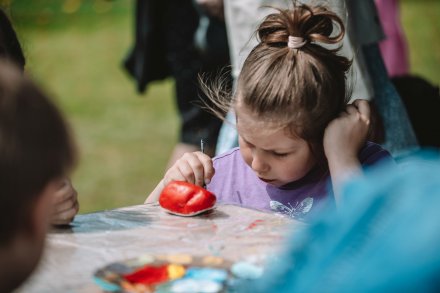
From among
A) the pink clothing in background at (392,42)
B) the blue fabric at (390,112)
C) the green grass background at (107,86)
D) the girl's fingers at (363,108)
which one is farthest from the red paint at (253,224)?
the pink clothing in background at (392,42)

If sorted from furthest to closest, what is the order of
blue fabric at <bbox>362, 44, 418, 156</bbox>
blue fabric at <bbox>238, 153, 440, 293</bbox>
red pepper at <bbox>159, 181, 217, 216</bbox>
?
blue fabric at <bbox>362, 44, 418, 156</bbox> → red pepper at <bbox>159, 181, 217, 216</bbox> → blue fabric at <bbox>238, 153, 440, 293</bbox>

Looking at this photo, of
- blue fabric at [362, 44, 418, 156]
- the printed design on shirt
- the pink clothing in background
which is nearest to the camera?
the printed design on shirt

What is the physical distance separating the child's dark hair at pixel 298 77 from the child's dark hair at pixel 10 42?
26.5 inches

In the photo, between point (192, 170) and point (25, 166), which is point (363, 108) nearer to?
point (192, 170)

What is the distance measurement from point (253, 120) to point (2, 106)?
1.12m

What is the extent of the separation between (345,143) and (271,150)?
224 millimetres

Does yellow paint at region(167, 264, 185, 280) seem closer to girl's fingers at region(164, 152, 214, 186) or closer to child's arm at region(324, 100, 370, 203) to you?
girl's fingers at region(164, 152, 214, 186)

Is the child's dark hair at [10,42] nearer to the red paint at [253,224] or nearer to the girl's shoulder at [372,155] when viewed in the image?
the red paint at [253,224]

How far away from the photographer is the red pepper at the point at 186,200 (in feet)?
6.48

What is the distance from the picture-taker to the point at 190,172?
7.42 ft

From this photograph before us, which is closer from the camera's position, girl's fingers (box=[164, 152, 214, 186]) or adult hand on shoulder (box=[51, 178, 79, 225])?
adult hand on shoulder (box=[51, 178, 79, 225])

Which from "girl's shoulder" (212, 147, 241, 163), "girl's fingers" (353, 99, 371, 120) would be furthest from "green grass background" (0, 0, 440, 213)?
"girl's fingers" (353, 99, 371, 120)

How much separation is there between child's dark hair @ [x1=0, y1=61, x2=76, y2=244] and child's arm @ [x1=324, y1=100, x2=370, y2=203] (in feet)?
3.71

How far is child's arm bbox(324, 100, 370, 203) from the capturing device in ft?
7.39
